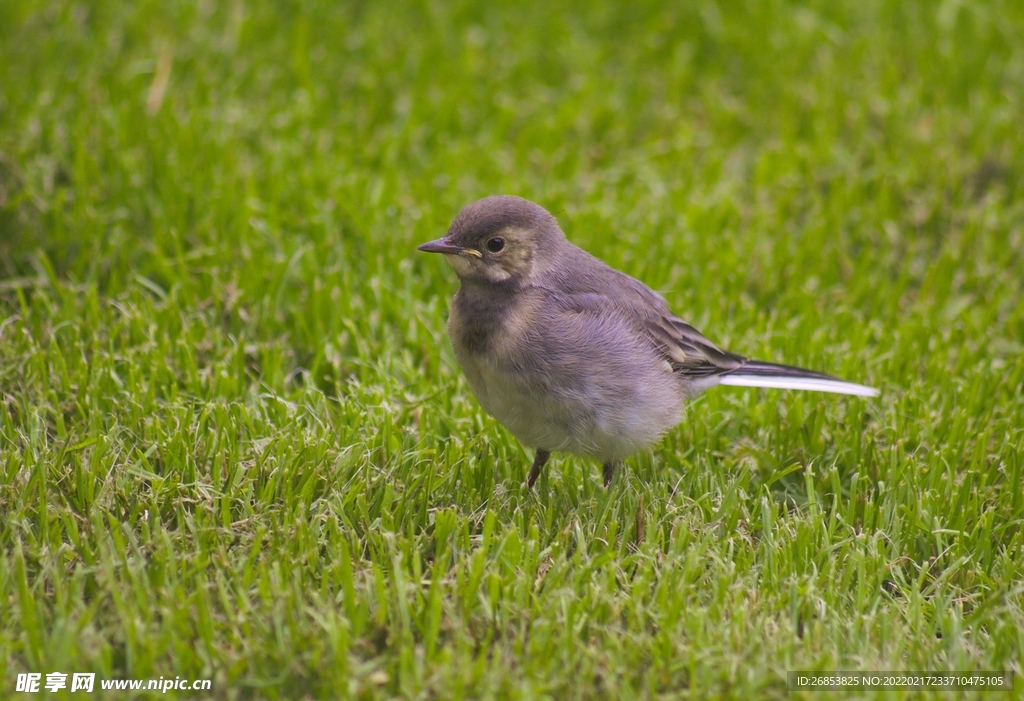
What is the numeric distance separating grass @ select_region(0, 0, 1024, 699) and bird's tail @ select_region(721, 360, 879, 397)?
0.28 metres

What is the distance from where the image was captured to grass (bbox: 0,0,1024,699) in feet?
11.6

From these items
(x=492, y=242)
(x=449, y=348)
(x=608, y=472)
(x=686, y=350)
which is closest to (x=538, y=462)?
(x=608, y=472)

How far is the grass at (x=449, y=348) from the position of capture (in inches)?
139

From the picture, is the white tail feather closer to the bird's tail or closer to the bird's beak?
the bird's tail

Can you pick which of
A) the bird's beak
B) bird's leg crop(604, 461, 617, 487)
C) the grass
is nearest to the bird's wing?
the grass

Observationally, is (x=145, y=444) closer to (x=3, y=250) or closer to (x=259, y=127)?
(x=3, y=250)

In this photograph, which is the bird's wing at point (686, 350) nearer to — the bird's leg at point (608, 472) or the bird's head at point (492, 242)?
the bird's leg at point (608, 472)

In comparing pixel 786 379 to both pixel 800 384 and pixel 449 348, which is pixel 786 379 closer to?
pixel 800 384

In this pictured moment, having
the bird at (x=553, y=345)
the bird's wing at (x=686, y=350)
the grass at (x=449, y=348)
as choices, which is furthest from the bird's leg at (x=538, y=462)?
the bird's wing at (x=686, y=350)

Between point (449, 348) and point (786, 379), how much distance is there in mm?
1764

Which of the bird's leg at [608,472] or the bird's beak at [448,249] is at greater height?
the bird's beak at [448,249]

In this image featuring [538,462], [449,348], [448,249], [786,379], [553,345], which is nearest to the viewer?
[553,345]

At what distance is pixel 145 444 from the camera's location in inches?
174

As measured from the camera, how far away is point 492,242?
14.6ft
